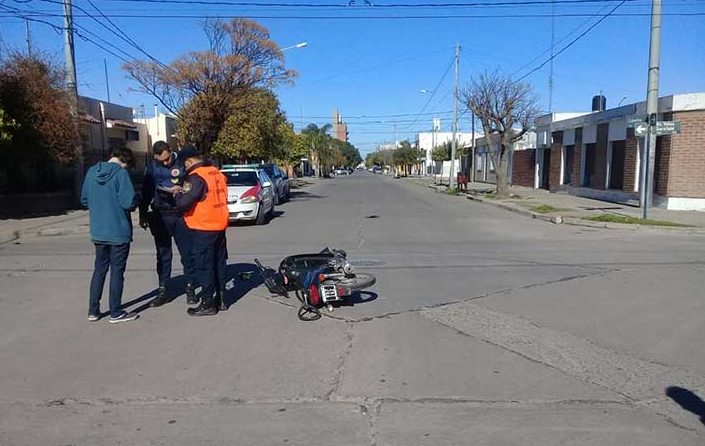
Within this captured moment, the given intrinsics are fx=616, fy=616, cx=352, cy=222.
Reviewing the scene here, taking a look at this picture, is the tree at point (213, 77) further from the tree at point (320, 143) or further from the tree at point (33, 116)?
the tree at point (320, 143)

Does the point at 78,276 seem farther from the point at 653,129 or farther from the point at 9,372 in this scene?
the point at 653,129

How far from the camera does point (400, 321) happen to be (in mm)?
6496

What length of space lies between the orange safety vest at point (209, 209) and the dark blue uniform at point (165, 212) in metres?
0.43

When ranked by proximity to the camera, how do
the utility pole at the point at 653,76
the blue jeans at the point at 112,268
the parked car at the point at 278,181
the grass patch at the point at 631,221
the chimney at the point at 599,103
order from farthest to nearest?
the chimney at the point at 599,103 → the parked car at the point at 278,181 → the utility pole at the point at 653,76 → the grass patch at the point at 631,221 → the blue jeans at the point at 112,268

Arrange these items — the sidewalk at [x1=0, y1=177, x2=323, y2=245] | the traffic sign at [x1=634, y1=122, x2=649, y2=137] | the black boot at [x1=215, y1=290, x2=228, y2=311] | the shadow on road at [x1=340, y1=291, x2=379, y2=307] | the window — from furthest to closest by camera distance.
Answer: the window → the traffic sign at [x1=634, y1=122, x2=649, y2=137] → the sidewalk at [x1=0, y1=177, x2=323, y2=245] → the shadow on road at [x1=340, y1=291, x2=379, y2=307] → the black boot at [x1=215, y1=290, x2=228, y2=311]

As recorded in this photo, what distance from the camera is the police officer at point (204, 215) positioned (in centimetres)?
639

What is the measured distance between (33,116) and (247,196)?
6710 mm

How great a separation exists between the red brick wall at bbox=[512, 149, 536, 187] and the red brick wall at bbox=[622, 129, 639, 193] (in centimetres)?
1365

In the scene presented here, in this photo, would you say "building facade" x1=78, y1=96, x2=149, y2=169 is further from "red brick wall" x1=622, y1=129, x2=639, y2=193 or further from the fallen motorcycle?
"red brick wall" x1=622, y1=129, x2=639, y2=193

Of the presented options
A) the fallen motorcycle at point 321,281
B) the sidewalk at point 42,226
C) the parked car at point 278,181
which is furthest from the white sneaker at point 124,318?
the parked car at point 278,181

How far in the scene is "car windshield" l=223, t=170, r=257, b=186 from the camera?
1723 cm

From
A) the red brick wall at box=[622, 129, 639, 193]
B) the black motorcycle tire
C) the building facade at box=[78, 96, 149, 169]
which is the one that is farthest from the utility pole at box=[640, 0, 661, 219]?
the building facade at box=[78, 96, 149, 169]

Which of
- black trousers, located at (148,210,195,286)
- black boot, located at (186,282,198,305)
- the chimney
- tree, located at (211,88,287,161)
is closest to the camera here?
black trousers, located at (148,210,195,286)

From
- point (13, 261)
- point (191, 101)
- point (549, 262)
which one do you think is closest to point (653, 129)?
point (549, 262)
